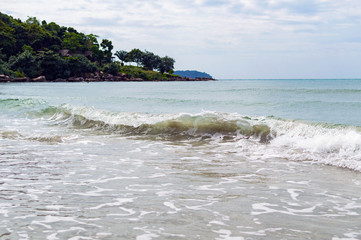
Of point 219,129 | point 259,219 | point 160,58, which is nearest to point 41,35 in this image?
point 160,58

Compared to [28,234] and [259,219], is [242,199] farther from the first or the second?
[28,234]

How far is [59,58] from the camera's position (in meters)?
84.1

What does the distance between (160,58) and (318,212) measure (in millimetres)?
125995

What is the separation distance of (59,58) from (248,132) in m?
80.6

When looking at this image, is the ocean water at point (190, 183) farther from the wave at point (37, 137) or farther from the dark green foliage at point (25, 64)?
the dark green foliage at point (25, 64)

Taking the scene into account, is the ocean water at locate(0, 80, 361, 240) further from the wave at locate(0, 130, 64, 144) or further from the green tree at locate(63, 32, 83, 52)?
the green tree at locate(63, 32, 83, 52)

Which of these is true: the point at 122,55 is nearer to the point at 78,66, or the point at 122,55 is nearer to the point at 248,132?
the point at 78,66

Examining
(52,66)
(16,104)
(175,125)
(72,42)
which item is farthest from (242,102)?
(72,42)

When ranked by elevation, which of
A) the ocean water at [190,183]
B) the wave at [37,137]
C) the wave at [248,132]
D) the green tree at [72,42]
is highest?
the green tree at [72,42]

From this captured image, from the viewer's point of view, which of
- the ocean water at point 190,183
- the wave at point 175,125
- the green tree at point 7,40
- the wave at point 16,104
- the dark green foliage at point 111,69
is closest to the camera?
the ocean water at point 190,183

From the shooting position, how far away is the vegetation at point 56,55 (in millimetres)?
→ 80744

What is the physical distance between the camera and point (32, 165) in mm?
6691

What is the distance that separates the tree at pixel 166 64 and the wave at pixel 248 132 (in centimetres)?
11335

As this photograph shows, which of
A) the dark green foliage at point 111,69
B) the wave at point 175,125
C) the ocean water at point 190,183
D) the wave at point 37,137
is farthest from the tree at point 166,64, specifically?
the wave at point 37,137
